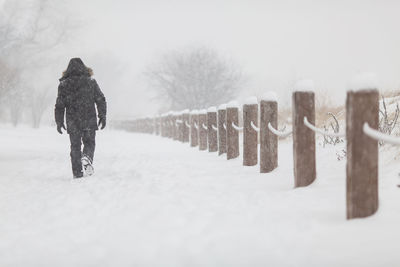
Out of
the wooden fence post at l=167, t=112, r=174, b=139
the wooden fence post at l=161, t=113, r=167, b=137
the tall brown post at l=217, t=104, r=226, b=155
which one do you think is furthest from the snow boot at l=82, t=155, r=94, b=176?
the wooden fence post at l=161, t=113, r=167, b=137

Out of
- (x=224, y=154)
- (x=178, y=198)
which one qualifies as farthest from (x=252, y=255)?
(x=224, y=154)

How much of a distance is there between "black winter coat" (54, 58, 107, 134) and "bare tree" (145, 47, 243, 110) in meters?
23.7

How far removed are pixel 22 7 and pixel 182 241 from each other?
2584cm

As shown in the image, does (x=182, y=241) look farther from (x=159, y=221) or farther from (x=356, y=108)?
(x=356, y=108)

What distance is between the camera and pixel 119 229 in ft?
11.8

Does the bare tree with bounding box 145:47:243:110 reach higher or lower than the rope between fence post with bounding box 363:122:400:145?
higher

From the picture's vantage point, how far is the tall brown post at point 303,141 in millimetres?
4383

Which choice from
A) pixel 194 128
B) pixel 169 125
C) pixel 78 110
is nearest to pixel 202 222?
pixel 78 110

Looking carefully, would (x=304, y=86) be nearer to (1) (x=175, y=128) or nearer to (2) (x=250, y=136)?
(2) (x=250, y=136)

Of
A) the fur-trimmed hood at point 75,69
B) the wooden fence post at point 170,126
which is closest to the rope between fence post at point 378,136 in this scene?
the fur-trimmed hood at point 75,69

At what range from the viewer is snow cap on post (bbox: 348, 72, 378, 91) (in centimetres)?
308

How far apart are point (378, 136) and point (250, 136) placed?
172 inches

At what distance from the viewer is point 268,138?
19.8ft

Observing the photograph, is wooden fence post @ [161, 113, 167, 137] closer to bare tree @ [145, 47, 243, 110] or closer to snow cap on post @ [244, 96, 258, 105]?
bare tree @ [145, 47, 243, 110]
